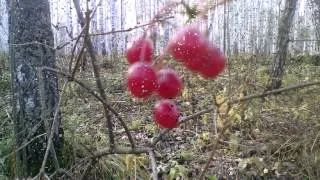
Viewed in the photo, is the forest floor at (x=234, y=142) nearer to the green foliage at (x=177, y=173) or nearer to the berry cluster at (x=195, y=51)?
the green foliage at (x=177, y=173)

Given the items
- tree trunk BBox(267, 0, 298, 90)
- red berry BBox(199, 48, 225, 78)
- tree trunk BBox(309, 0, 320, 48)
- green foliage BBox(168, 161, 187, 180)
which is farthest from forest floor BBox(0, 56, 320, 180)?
red berry BBox(199, 48, 225, 78)

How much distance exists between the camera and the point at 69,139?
3.09 meters

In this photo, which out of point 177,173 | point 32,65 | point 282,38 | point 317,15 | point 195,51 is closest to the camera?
point 195,51

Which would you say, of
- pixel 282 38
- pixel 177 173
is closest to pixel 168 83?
pixel 177 173

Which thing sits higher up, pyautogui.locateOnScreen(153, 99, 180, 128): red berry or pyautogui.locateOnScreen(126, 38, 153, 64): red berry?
pyautogui.locateOnScreen(126, 38, 153, 64): red berry

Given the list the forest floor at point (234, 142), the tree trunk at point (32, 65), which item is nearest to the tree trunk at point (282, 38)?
the forest floor at point (234, 142)

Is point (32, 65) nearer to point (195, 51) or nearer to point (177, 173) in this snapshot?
point (177, 173)

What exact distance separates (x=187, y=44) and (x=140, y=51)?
86 millimetres

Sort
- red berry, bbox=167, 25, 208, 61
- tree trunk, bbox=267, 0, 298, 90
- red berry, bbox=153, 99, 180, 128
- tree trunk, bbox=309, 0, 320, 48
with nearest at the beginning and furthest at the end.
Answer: red berry, bbox=167, 25, 208, 61 → red berry, bbox=153, 99, 180, 128 → tree trunk, bbox=309, 0, 320, 48 → tree trunk, bbox=267, 0, 298, 90

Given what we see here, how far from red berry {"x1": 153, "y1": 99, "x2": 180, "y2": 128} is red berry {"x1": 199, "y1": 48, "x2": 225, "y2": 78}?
125 millimetres

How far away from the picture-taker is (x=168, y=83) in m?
0.58

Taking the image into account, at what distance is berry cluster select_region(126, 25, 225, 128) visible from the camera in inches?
20.3

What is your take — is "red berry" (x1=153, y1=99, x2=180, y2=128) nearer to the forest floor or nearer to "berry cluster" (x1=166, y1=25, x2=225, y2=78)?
"berry cluster" (x1=166, y1=25, x2=225, y2=78)

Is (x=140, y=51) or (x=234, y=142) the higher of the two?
(x=140, y=51)
